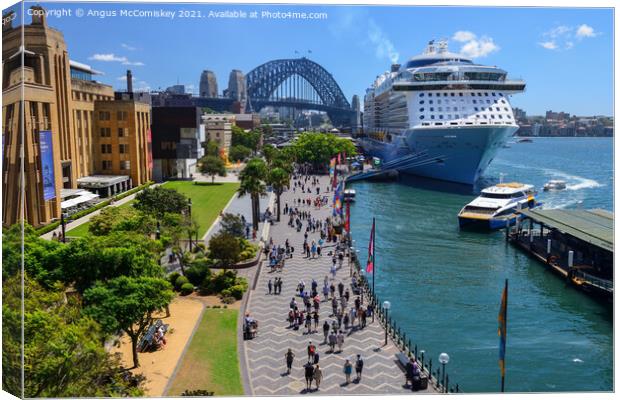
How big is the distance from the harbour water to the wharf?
2.52 ft

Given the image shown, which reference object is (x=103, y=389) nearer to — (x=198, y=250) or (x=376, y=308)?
(x=376, y=308)

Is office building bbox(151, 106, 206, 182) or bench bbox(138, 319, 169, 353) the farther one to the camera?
office building bbox(151, 106, 206, 182)

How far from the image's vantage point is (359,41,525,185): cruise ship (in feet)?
251

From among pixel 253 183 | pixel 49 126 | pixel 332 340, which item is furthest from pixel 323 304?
pixel 49 126

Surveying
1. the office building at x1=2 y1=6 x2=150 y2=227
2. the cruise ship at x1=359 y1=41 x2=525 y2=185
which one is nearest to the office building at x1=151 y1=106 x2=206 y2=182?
the office building at x1=2 y1=6 x2=150 y2=227

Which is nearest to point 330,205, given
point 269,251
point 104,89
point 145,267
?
point 269,251

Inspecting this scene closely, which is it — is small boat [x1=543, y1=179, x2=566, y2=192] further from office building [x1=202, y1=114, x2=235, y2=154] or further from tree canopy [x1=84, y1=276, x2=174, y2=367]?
tree canopy [x1=84, y1=276, x2=174, y2=367]

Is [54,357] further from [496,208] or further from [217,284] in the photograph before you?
[496,208]

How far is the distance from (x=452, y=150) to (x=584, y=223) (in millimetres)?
41615

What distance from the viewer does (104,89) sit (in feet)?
236

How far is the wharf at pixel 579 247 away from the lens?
3319 centimetres

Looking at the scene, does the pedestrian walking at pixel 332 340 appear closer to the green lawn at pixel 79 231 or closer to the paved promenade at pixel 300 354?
the paved promenade at pixel 300 354

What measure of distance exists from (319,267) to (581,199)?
156 feet

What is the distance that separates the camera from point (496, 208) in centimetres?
5362
